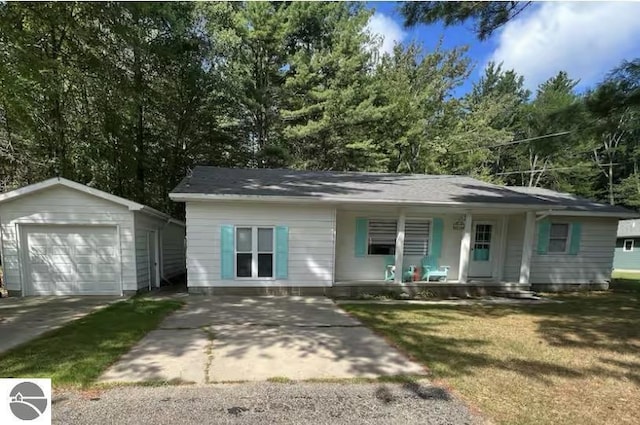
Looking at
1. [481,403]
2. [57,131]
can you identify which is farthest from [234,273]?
[57,131]

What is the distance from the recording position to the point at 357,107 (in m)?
18.3

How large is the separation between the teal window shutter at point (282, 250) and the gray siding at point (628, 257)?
1028 inches

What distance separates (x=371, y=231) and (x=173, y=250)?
7755mm

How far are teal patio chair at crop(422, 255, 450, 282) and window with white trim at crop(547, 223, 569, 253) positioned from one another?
361cm

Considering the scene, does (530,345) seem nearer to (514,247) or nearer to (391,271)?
(391,271)

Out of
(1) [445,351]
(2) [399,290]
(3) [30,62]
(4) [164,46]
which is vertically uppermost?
(4) [164,46]

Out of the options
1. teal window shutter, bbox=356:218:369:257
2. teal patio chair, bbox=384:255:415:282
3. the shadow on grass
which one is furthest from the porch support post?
teal window shutter, bbox=356:218:369:257

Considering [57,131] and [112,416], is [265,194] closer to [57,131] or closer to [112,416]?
[112,416]

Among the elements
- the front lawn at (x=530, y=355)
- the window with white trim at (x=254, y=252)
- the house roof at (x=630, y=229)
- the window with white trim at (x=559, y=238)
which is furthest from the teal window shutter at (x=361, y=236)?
the house roof at (x=630, y=229)

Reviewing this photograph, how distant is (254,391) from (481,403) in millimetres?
2291

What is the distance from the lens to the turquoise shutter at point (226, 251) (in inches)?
362

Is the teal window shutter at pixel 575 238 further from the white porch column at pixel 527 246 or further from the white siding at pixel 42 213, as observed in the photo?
the white siding at pixel 42 213

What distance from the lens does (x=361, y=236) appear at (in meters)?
10.6

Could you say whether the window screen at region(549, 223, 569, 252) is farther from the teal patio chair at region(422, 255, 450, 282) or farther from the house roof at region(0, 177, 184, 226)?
the house roof at region(0, 177, 184, 226)
